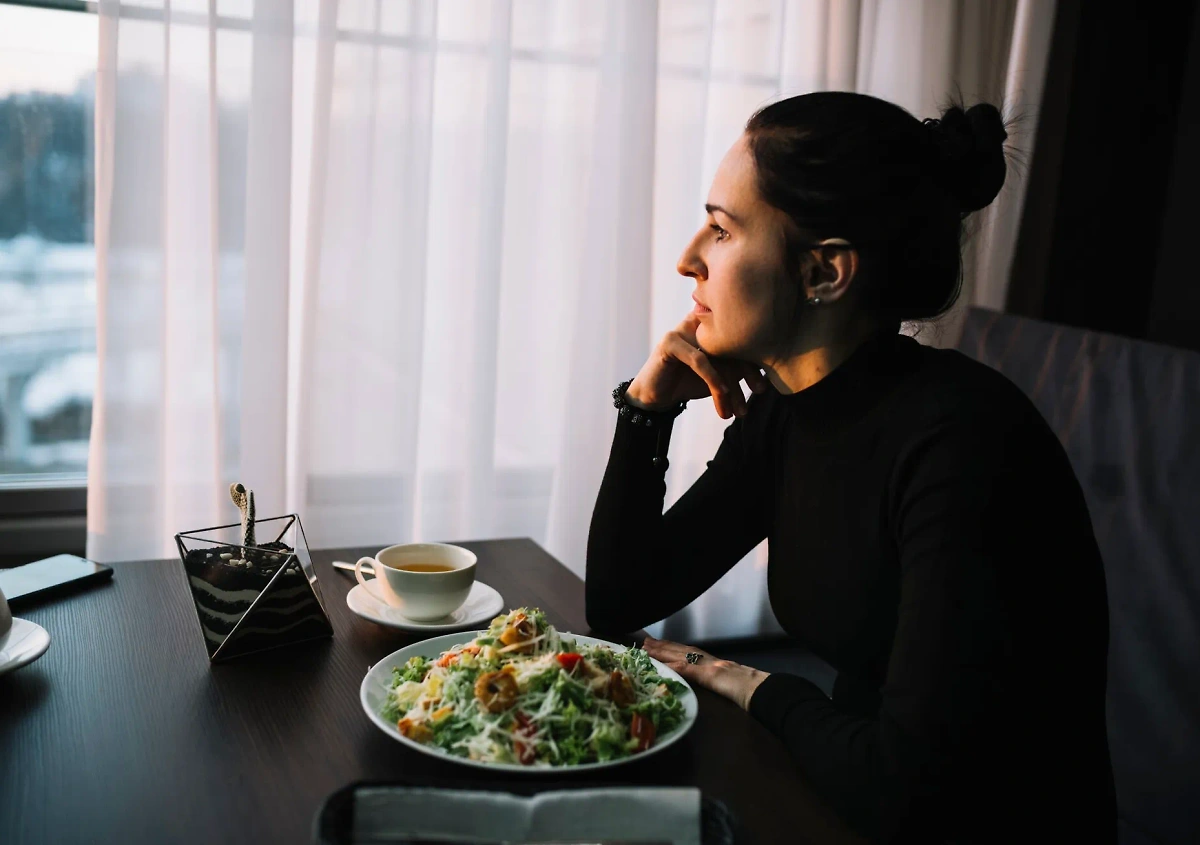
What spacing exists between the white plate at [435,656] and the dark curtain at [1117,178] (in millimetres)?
2259

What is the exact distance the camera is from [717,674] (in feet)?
3.68

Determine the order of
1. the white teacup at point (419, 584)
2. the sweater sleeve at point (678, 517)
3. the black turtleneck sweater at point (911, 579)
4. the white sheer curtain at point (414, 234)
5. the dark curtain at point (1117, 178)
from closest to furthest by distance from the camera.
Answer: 1. the black turtleneck sweater at point (911, 579)
2. the white teacup at point (419, 584)
3. the sweater sleeve at point (678, 517)
4. the white sheer curtain at point (414, 234)
5. the dark curtain at point (1117, 178)

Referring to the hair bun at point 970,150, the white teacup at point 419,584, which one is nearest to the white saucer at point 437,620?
the white teacup at point 419,584

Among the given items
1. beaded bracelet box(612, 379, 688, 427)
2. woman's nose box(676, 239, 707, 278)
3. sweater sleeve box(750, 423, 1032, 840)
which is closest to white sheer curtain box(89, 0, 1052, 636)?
beaded bracelet box(612, 379, 688, 427)

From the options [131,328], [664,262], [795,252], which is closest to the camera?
[795,252]

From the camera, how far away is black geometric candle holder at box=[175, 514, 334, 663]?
1.10 m

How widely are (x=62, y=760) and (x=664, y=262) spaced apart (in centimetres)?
185

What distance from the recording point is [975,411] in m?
1.12

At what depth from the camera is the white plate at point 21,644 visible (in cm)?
102

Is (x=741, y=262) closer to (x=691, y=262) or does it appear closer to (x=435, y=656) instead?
(x=691, y=262)

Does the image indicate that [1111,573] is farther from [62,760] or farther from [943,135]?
[62,760]

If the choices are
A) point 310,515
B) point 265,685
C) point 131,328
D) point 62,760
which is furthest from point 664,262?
point 62,760

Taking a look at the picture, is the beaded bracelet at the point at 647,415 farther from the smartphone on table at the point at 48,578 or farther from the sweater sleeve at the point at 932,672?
the smartphone on table at the point at 48,578

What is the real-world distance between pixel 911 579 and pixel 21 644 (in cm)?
84
